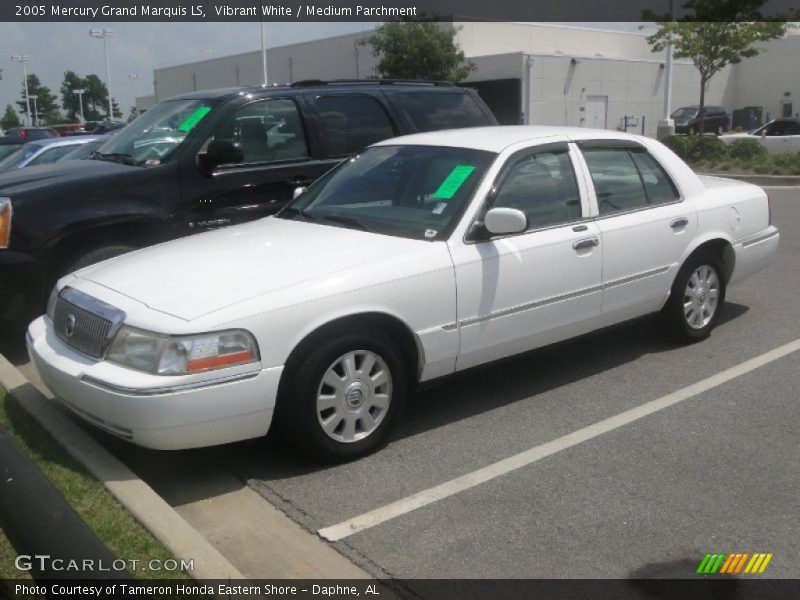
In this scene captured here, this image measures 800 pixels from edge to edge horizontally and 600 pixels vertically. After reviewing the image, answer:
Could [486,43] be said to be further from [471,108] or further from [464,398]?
[464,398]

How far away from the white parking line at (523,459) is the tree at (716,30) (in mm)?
19816

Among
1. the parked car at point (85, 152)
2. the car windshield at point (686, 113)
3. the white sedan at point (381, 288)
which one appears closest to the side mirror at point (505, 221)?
the white sedan at point (381, 288)

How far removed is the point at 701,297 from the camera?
6301 mm

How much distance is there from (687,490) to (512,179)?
2092 mm

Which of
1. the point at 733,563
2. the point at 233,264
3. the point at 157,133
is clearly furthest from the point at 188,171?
the point at 733,563

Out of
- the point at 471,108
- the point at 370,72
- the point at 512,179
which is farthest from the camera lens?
the point at 370,72

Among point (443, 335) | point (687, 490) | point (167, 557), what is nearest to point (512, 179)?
point (443, 335)

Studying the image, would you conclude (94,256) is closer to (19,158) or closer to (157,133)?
(157,133)

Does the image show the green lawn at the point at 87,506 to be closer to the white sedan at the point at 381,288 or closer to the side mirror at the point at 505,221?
the white sedan at the point at 381,288

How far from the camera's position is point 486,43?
4884 cm

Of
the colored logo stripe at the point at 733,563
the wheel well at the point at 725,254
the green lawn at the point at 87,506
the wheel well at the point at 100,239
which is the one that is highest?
the wheel well at the point at 100,239

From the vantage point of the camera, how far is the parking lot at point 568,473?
3.56 metres

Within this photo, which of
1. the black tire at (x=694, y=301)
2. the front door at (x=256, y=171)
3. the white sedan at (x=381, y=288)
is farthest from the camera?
the front door at (x=256, y=171)

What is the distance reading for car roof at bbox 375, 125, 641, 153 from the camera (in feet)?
17.5
